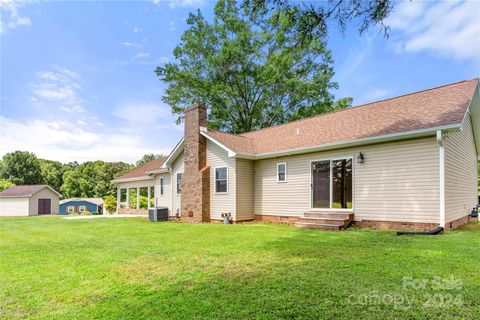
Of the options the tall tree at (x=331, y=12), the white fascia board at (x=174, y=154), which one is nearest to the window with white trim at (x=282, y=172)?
the white fascia board at (x=174, y=154)

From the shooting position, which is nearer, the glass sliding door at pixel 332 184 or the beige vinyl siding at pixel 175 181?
the glass sliding door at pixel 332 184

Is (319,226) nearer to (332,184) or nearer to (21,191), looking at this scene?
(332,184)

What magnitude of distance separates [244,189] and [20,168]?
47346 millimetres

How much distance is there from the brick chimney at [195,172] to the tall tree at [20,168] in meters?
43.8

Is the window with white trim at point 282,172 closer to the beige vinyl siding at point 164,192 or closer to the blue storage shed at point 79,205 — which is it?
the beige vinyl siding at point 164,192

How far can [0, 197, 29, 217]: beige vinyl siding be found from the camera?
29.5 metres

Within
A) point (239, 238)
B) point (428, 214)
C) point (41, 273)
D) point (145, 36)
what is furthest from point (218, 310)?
point (145, 36)

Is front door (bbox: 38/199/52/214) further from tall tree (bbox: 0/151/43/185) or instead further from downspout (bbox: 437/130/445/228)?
downspout (bbox: 437/130/445/228)

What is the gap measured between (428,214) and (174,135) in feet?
87.0

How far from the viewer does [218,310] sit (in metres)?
2.86

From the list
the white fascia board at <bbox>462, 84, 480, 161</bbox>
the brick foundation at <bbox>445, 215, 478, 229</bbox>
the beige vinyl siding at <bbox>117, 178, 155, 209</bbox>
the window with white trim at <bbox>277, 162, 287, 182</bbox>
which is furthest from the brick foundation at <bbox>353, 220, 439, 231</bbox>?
the beige vinyl siding at <bbox>117, 178, 155, 209</bbox>

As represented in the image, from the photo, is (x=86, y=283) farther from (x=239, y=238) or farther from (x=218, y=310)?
(x=239, y=238)

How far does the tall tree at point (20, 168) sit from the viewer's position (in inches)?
1732

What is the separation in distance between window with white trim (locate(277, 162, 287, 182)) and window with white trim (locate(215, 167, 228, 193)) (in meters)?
2.32
